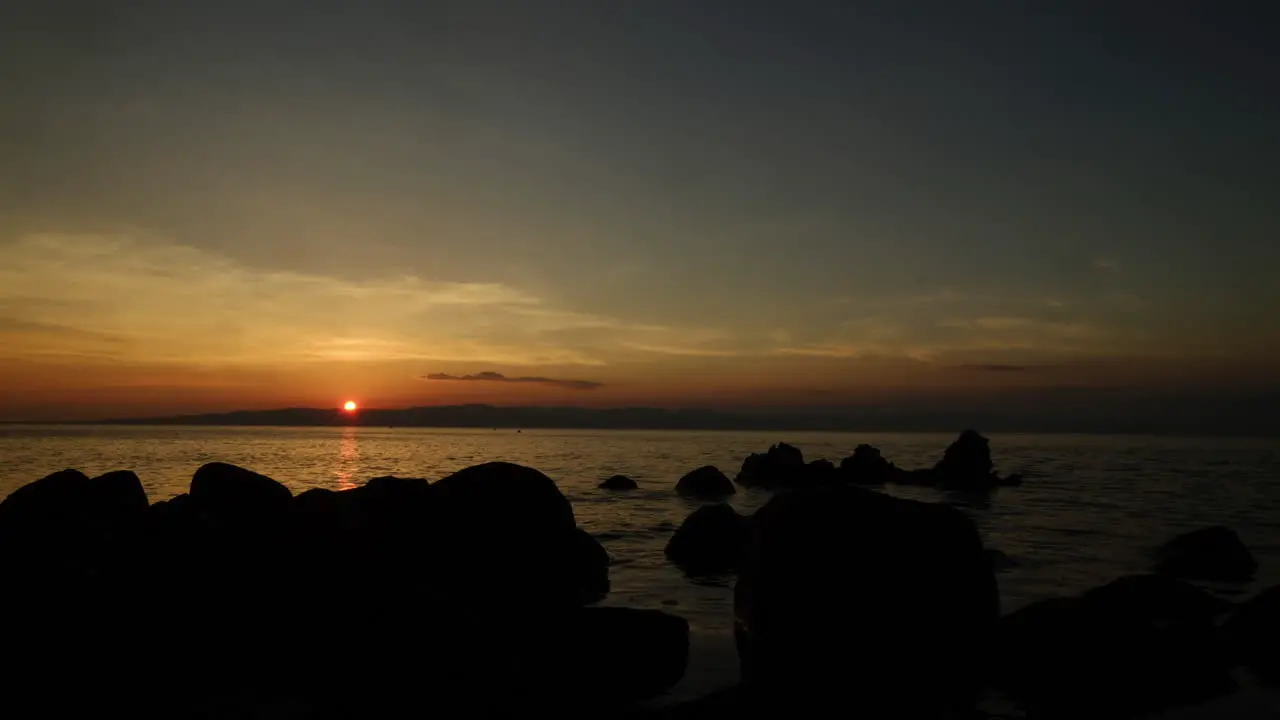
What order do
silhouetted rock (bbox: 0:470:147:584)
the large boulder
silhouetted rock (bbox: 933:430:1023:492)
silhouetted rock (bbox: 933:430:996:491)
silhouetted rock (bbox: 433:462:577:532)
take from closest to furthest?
1. silhouetted rock (bbox: 0:470:147:584)
2. the large boulder
3. silhouetted rock (bbox: 433:462:577:532)
4. silhouetted rock (bbox: 933:430:1023:492)
5. silhouetted rock (bbox: 933:430:996:491)

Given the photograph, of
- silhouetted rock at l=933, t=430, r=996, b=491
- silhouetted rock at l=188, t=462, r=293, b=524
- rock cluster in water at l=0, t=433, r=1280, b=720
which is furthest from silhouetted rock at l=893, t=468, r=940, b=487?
silhouetted rock at l=188, t=462, r=293, b=524

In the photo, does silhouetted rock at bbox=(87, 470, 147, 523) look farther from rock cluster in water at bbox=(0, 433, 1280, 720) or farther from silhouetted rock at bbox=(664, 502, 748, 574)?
silhouetted rock at bbox=(664, 502, 748, 574)

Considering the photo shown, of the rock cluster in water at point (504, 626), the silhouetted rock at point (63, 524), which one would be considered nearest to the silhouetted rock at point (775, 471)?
the rock cluster in water at point (504, 626)

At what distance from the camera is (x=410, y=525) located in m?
16.6

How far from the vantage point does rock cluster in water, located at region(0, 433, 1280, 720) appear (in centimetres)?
1061


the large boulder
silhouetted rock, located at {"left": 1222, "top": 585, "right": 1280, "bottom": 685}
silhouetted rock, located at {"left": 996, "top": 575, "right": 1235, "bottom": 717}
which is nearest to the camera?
silhouetted rock, located at {"left": 996, "top": 575, "right": 1235, "bottom": 717}

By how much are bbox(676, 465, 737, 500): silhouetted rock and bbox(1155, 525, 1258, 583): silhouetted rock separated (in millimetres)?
24659

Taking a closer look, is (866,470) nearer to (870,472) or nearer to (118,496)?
(870,472)

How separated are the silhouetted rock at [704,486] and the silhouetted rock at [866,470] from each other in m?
16.0

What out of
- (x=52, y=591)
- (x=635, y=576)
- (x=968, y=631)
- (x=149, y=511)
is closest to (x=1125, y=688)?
(x=968, y=631)

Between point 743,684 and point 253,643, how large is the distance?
8.09 m

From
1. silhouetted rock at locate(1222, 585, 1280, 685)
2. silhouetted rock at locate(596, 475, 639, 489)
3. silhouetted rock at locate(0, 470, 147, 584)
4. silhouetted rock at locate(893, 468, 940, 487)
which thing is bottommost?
silhouetted rock at locate(893, 468, 940, 487)

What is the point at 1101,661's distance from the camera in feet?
37.1

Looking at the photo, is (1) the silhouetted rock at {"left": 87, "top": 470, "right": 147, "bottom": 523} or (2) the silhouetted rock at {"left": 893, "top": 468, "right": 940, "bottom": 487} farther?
(2) the silhouetted rock at {"left": 893, "top": 468, "right": 940, "bottom": 487}
